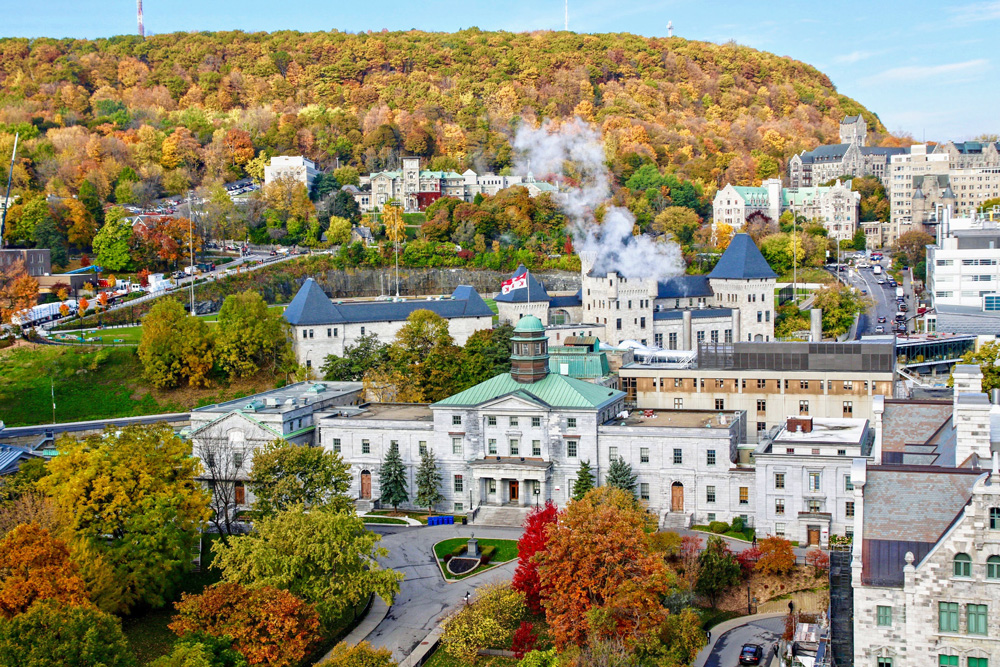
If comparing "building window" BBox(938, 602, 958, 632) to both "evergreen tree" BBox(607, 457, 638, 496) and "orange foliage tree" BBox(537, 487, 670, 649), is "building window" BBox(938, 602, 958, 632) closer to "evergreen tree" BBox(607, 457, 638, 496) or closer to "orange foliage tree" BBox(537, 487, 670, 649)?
"orange foliage tree" BBox(537, 487, 670, 649)

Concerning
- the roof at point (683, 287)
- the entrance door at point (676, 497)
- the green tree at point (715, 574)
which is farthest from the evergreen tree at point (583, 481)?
the roof at point (683, 287)

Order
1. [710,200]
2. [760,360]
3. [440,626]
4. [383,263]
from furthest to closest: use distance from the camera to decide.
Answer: [710,200], [383,263], [760,360], [440,626]

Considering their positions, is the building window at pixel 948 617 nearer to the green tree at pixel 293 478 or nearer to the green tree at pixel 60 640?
the green tree at pixel 60 640

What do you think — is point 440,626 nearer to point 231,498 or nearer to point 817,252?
point 231,498

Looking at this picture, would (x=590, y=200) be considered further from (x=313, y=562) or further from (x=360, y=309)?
(x=313, y=562)

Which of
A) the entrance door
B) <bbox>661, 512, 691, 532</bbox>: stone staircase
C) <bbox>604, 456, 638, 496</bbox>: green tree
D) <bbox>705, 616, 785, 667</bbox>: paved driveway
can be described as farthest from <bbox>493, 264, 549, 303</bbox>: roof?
<bbox>705, 616, 785, 667</bbox>: paved driveway

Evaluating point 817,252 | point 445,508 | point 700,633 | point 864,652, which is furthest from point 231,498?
point 817,252

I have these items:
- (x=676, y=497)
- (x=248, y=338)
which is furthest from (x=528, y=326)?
(x=248, y=338)
